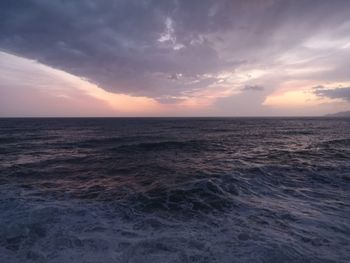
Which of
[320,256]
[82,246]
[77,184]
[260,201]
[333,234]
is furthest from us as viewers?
[77,184]

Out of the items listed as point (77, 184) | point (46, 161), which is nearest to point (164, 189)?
point (77, 184)

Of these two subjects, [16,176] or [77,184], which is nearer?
A: [77,184]

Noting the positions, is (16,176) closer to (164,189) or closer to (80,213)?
(80,213)

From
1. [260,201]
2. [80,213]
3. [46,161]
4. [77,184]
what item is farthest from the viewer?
[46,161]

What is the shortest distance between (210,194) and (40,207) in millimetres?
7513

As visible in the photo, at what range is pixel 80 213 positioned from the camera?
9180 millimetres

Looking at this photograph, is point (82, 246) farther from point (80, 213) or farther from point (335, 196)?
point (335, 196)

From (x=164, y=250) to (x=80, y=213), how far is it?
14.6ft

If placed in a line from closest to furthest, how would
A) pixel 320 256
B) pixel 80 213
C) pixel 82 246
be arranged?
1. pixel 320 256
2. pixel 82 246
3. pixel 80 213

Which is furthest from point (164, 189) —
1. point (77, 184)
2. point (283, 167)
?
point (283, 167)

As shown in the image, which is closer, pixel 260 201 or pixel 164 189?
pixel 260 201

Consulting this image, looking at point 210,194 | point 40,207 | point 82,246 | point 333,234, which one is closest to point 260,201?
point 210,194

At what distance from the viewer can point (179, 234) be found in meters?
7.35

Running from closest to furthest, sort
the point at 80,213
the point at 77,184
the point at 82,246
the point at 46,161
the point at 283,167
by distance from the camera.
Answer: the point at 82,246, the point at 80,213, the point at 77,184, the point at 283,167, the point at 46,161
